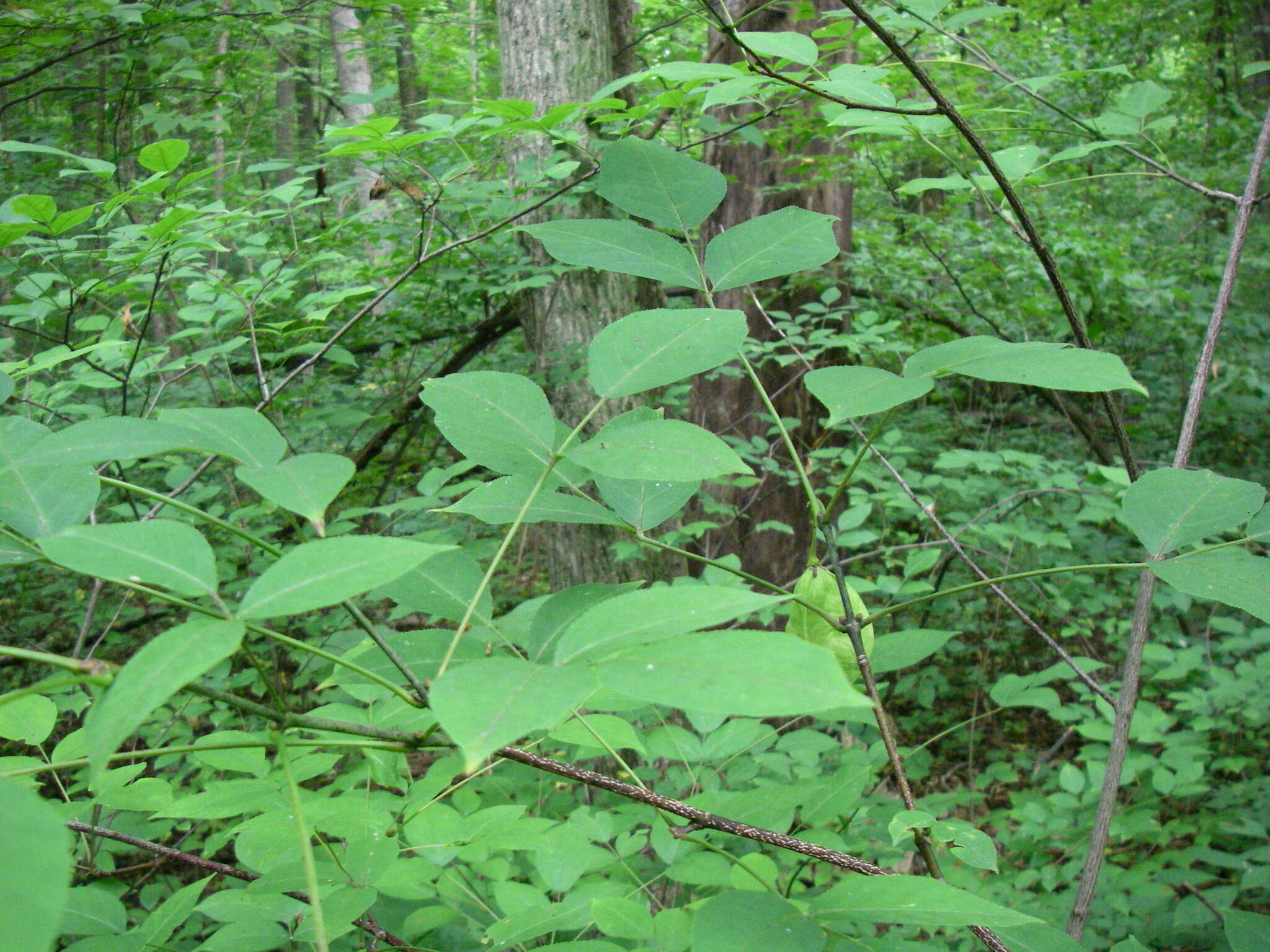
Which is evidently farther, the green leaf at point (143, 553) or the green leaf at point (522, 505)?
the green leaf at point (522, 505)

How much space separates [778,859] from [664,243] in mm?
1661

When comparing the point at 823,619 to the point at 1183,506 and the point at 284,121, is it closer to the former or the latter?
the point at 1183,506

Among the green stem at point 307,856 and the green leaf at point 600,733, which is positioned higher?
the green stem at point 307,856

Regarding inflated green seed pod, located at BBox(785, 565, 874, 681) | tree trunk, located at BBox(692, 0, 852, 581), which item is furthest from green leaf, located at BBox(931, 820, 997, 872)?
tree trunk, located at BBox(692, 0, 852, 581)

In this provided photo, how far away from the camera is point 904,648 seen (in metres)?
0.86

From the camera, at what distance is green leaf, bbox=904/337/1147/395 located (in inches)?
20.8

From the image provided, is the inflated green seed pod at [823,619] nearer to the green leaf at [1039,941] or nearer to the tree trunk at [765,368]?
the green leaf at [1039,941]

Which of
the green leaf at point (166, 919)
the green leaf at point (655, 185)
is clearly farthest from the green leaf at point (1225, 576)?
the green leaf at point (166, 919)

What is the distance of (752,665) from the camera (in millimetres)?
363

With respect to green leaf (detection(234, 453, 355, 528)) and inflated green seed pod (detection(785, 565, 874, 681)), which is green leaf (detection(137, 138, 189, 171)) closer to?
green leaf (detection(234, 453, 355, 528))

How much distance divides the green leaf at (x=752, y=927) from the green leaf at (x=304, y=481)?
0.35 meters

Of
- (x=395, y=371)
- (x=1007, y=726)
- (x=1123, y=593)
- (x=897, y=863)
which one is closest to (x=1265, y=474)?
(x=1123, y=593)

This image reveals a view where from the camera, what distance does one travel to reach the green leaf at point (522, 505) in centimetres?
63

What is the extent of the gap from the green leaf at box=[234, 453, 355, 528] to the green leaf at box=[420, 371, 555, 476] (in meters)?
0.09
